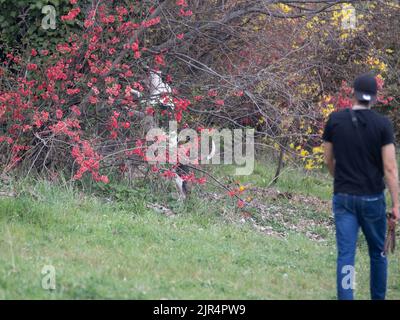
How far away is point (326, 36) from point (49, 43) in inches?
193

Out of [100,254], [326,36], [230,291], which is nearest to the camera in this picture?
[230,291]

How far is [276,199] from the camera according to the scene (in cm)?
1286

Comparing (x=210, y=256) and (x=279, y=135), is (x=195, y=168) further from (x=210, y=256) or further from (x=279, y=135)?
(x=210, y=256)

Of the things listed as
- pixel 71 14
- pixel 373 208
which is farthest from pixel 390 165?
pixel 71 14

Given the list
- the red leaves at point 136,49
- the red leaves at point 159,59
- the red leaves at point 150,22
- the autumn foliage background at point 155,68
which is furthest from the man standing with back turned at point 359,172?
the red leaves at point 159,59

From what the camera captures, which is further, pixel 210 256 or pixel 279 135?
pixel 279 135

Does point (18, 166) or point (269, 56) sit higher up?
point (269, 56)

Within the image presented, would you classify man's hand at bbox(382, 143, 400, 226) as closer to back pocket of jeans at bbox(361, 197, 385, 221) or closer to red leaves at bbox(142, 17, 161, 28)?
back pocket of jeans at bbox(361, 197, 385, 221)

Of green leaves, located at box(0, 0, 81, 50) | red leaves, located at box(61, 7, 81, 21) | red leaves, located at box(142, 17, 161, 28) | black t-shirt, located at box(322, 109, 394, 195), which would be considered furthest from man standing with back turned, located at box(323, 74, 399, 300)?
green leaves, located at box(0, 0, 81, 50)

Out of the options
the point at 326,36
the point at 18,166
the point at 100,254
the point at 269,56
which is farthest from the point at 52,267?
the point at 326,36

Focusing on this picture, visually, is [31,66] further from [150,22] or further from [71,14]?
[150,22]

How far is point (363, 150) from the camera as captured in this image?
577 centimetres
